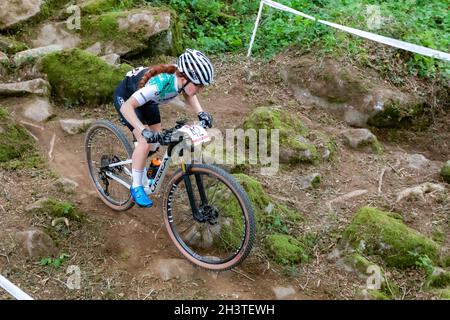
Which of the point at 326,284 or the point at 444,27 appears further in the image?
the point at 444,27

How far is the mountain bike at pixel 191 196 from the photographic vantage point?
A: 15.0ft

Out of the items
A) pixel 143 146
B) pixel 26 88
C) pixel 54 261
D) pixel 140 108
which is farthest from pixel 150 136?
pixel 26 88

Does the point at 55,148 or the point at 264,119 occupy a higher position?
the point at 264,119

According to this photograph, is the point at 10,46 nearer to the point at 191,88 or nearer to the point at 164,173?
the point at 164,173

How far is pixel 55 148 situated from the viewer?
22.5 feet

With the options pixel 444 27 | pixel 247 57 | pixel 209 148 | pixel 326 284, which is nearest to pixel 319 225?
pixel 326 284

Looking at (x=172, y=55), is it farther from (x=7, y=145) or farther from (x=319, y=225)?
(x=319, y=225)

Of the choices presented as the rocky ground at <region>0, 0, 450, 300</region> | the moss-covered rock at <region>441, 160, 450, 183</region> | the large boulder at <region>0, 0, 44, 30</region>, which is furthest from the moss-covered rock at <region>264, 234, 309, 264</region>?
the large boulder at <region>0, 0, 44, 30</region>

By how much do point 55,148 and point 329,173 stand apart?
12.1 ft

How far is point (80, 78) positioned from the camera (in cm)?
783

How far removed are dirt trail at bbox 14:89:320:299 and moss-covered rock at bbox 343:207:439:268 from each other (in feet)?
2.40

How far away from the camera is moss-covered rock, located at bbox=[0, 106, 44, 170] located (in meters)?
6.29

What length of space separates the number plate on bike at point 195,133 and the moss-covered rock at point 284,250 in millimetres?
1312

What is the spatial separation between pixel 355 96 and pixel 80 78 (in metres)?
4.32
